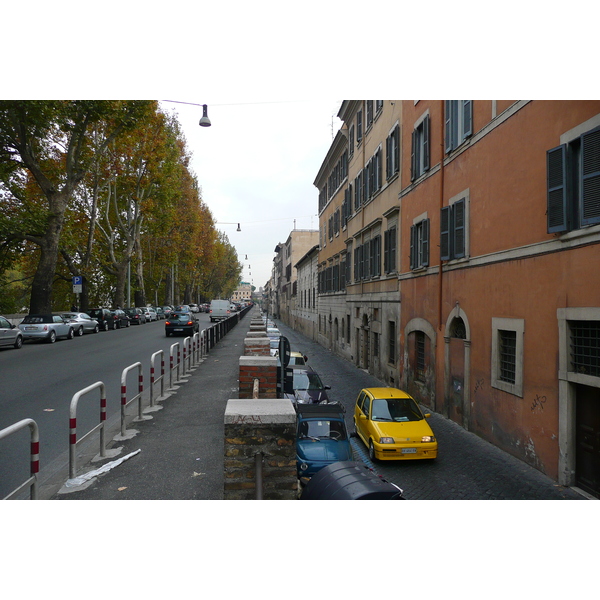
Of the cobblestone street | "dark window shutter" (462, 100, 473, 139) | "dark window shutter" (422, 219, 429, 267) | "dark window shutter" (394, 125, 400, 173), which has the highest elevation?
"dark window shutter" (394, 125, 400, 173)

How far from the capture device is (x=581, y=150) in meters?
7.61

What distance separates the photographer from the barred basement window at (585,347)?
7.54 meters

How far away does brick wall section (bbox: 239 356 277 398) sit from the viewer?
25.4ft

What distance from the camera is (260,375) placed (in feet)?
25.6

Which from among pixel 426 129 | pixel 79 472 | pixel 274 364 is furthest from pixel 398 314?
pixel 79 472

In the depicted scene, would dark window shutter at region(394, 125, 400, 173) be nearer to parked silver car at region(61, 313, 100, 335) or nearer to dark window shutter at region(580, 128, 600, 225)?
dark window shutter at region(580, 128, 600, 225)

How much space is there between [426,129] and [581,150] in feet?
24.8

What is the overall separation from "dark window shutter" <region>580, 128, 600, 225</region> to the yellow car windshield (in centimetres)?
502

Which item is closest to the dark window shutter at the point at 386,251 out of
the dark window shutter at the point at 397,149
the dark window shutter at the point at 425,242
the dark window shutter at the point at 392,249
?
the dark window shutter at the point at 392,249

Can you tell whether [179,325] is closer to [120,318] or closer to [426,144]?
[120,318]

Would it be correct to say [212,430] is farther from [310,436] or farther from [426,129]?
[426,129]

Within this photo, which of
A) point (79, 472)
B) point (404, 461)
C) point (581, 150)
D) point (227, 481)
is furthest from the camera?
point (404, 461)

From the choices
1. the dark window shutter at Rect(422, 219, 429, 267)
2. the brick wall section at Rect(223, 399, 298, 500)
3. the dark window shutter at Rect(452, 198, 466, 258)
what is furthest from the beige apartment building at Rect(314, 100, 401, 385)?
the brick wall section at Rect(223, 399, 298, 500)

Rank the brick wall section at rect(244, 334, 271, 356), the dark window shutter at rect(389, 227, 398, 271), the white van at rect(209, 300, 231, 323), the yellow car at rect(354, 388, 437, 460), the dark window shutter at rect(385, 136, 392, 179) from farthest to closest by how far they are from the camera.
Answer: the white van at rect(209, 300, 231, 323) → the dark window shutter at rect(385, 136, 392, 179) → the dark window shutter at rect(389, 227, 398, 271) → the brick wall section at rect(244, 334, 271, 356) → the yellow car at rect(354, 388, 437, 460)
